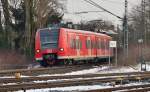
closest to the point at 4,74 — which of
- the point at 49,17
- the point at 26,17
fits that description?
the point at 26,17

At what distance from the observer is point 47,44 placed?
32.8 meters

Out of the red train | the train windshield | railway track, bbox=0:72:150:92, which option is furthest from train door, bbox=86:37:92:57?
railway track, bbox=0:72:150:92

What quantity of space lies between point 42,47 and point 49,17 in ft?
75.8

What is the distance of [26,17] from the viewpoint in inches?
2003

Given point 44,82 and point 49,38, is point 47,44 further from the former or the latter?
point 44,82

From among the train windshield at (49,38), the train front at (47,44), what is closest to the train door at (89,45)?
the train front at (47,44)

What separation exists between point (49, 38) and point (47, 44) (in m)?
0.45

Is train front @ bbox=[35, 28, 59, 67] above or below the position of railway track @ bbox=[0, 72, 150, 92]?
above

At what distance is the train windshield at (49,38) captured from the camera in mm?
32656

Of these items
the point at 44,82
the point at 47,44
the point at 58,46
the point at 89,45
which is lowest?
Result: the point at 44,82

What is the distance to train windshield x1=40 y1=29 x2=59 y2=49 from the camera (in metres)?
32.7

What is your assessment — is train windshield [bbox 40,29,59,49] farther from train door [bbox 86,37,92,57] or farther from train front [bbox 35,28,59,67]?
train door [bbox 86,37,92,57]

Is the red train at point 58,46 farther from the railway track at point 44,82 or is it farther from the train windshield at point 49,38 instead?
the railway track at point 44,82

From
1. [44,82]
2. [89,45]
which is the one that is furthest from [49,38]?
[44,82]
